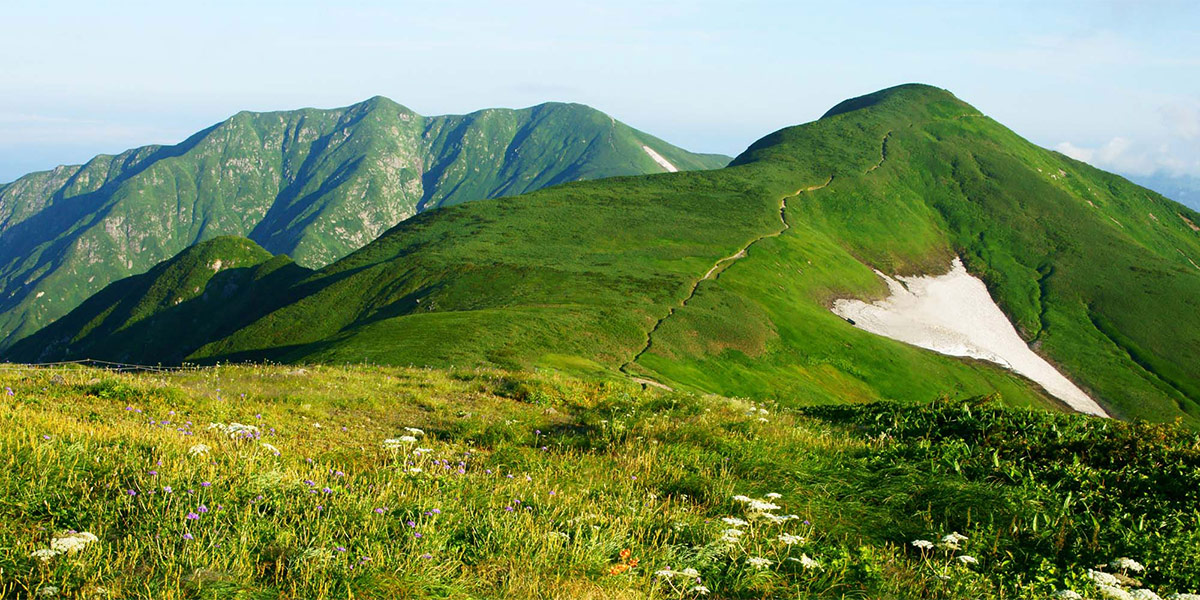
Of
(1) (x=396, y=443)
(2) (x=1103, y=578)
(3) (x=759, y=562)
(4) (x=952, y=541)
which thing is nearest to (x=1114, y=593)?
(2) (x=1103, y=578)

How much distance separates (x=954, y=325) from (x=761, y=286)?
43.4m

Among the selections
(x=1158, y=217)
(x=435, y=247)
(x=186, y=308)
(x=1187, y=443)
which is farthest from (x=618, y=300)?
(x=1158, y=217)

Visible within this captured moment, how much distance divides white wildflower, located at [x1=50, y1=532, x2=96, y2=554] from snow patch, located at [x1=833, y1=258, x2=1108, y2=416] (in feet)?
368

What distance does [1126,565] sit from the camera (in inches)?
292

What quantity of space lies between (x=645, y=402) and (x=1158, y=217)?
240 metres

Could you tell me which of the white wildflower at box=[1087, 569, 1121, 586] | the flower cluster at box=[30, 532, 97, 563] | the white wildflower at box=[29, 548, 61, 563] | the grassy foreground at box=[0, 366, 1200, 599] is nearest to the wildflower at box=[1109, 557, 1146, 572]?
the grassy foreground at box=[0, 366, 1200, 599]

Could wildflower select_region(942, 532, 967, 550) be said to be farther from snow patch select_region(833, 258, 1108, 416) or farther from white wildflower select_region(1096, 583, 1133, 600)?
snow patch select_region(833, 258, 1108, 416)

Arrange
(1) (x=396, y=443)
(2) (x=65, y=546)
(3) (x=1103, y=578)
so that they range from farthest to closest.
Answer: (1) (x=396, y=443) < (3) (x=1103, y=578) < (2) (x=65, y=546)

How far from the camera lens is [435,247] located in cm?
12238

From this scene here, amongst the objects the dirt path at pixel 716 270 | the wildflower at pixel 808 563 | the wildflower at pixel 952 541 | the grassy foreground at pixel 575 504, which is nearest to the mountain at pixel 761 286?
the dirt path at pixel 716 270

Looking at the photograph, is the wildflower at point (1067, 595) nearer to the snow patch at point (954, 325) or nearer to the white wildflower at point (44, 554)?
the white wildflower at point (44, 554)

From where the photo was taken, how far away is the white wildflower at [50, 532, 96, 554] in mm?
5527

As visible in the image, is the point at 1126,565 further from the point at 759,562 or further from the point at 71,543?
the point at 71,543

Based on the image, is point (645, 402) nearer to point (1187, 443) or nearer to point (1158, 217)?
point (1187, 443)
